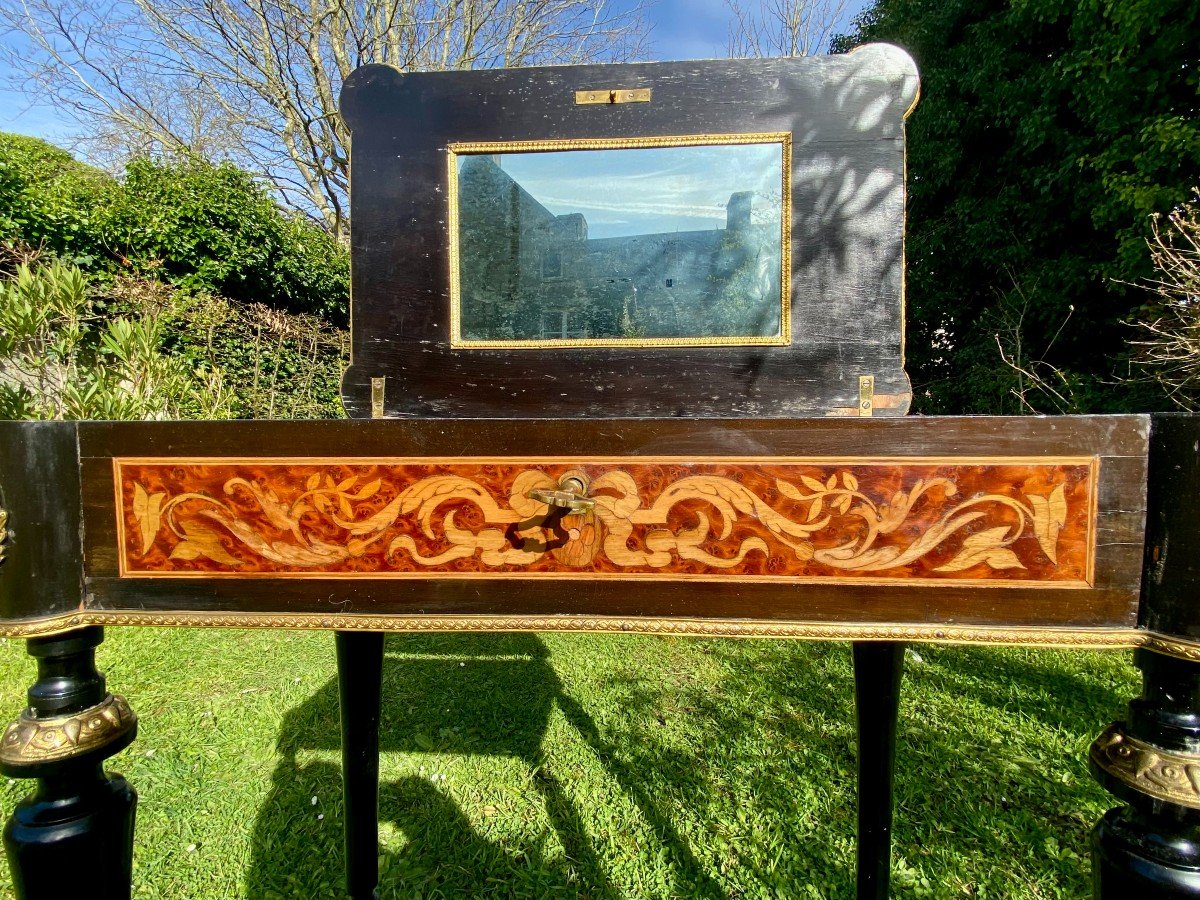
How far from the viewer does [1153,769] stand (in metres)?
0.73

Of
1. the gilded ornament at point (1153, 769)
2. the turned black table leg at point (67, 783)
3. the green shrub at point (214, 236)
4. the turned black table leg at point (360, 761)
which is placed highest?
the green shrub at point (214, 236)

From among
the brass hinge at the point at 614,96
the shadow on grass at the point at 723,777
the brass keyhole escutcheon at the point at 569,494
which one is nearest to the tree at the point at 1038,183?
the shadow on grass at the point at 723,777

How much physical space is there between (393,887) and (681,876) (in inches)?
36.1

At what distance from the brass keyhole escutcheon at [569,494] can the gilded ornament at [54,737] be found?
0.75 metres

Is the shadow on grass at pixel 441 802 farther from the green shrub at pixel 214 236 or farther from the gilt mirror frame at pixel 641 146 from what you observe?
the green shrub at pixel 214 236

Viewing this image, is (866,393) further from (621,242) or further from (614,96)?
(614,96)

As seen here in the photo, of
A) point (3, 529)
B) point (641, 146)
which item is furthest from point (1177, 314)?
point (3, 529)

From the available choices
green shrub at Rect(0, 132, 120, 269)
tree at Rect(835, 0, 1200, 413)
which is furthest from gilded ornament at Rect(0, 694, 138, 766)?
tree at Rect(835, 0, 1200, 413)

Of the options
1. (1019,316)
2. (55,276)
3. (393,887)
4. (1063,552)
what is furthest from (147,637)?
(1019,316)

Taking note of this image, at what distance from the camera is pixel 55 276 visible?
3.67 meters

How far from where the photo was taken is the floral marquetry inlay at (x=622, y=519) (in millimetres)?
802

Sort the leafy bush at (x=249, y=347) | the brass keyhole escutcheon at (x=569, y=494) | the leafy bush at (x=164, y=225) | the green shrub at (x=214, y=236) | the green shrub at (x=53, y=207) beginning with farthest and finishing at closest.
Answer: the green shrub at (x=214, y=236)
the leafy bush at (x=249, y=347)
the leafy bush at (x=164, y=225)
the green shrub at (x=53, y=207)
the brass keyhole escutcheon at (x=569, y=494)

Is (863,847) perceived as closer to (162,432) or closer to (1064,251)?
(162,432)

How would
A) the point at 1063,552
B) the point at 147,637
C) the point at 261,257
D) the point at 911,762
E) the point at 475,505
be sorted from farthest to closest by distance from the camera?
the point at 261,257, the point at 147,637, the point at 911,762, the point at 475,505, the point at 1063,552
